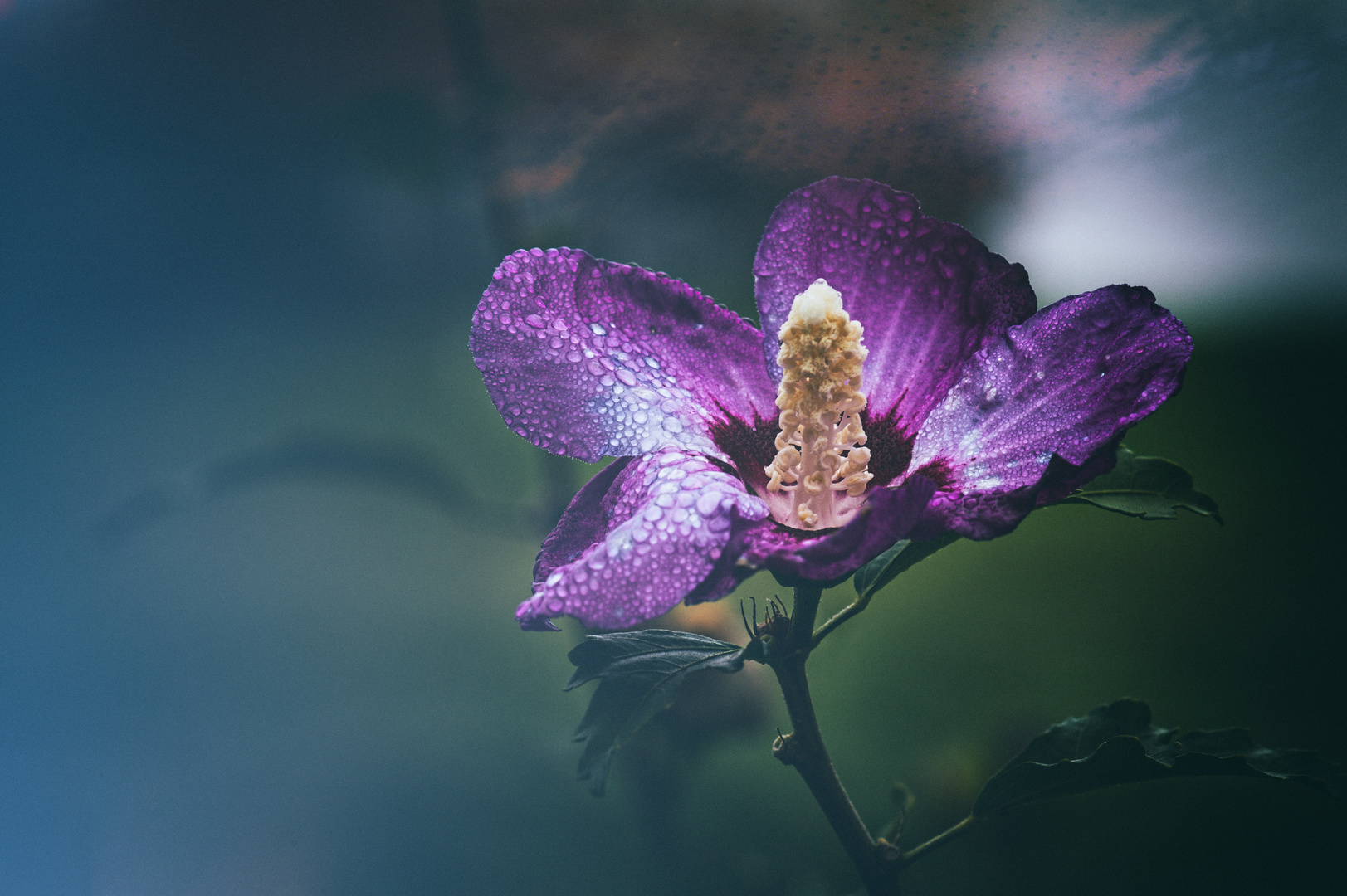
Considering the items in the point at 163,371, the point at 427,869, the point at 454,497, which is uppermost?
the point at 163,371

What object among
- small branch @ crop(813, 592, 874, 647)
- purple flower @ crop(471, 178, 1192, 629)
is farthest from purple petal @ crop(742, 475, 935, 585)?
small branch @ crop(813, 592, 874, 647)

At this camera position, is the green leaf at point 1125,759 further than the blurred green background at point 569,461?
No

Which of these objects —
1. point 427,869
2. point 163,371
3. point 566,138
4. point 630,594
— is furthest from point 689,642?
point 163,371

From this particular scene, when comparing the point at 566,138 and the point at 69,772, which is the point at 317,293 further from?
the point at 69,772

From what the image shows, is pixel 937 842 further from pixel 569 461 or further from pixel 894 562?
pixel 569 461

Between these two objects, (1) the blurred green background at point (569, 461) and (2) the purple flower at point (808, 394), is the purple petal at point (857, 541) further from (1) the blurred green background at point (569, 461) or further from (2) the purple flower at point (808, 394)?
(1) the blurred green background at point (569, 461)

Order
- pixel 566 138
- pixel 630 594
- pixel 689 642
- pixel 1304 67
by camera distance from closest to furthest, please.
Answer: pixel 630 594 < pixel 689 642 < pixel 1304 67 < pixel 566 138

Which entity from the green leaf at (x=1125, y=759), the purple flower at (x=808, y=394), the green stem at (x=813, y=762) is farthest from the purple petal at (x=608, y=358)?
the green leaf at (x=1125, y=759)

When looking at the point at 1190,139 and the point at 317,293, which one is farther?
the point at 317,293
